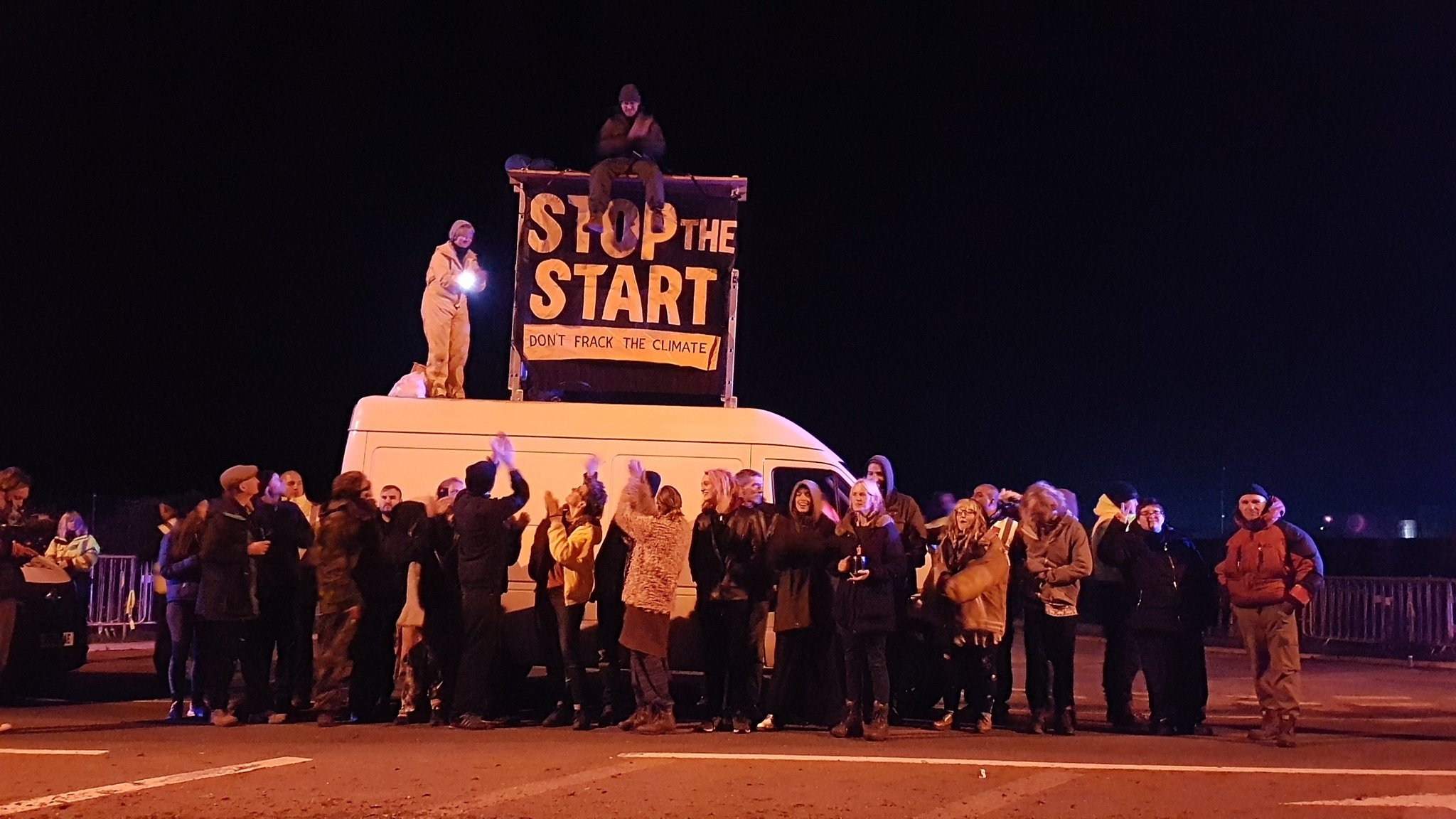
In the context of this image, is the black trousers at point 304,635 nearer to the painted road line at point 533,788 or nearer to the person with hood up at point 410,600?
the person with hood up at point 410,600

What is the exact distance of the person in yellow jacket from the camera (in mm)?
12656

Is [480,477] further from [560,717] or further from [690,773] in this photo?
[690,773]

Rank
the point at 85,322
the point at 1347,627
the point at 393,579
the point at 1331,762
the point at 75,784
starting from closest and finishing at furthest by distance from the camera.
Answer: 1. the point at 75,784
2. the point at 1331,762
3. the point at 393,579
4. the point at 1347,627
5. the point at 85,322

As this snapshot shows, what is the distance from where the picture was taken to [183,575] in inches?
386

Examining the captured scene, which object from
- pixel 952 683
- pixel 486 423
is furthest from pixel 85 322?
pixel 952 683

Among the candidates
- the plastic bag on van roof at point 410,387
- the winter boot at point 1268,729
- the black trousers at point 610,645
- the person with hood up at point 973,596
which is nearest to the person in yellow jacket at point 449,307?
the plastic bag on van roof at point 410,387

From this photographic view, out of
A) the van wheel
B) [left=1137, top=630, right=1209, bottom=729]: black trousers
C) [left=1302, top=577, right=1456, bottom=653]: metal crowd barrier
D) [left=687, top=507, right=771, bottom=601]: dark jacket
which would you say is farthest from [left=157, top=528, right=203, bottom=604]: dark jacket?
[left=1302, top=577, right=1456, bottom=653]: metal crowd barrier

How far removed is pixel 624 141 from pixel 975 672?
6382mm

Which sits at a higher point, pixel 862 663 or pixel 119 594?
pixel 862 663

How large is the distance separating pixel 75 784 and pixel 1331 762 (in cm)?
728

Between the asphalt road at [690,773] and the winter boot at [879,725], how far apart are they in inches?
7.6

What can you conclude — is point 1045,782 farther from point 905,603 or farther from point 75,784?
point 75,784

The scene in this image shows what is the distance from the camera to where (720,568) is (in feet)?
30.7

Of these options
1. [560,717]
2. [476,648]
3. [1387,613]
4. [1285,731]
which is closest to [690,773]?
[560,717]
